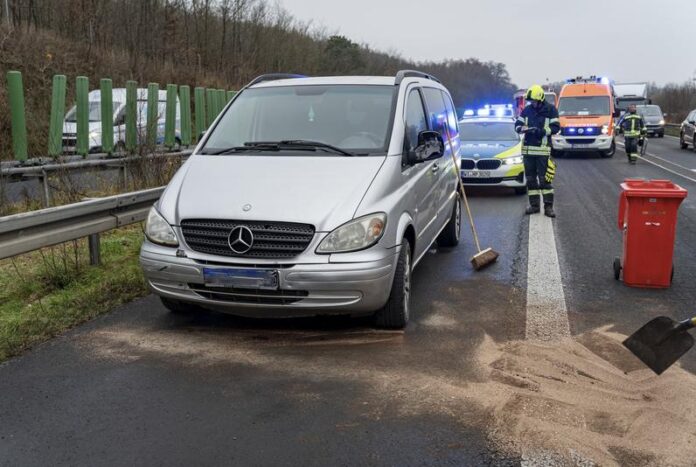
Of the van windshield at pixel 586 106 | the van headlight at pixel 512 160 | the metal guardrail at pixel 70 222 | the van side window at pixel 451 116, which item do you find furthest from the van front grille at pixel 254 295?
the van windshield at pixel 586 106

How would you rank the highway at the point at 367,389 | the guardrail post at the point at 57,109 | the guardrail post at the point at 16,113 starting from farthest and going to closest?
the guardrail post at the point at 57,109 → the guardrail post at the point at 16,113 → the highway at the point at 367,389

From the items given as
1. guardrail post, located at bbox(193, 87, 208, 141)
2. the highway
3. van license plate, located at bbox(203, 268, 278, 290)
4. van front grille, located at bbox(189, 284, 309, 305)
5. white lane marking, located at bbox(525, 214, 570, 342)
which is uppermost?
guardrail post, located at bbox(193, 87, 208, 141)

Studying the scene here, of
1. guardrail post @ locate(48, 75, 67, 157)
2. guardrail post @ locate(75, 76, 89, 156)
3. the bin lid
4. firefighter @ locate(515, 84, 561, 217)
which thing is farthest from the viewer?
guardrail post @ locate(75, 76, 89, 156)

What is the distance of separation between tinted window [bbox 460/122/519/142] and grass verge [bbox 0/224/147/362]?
848 cm

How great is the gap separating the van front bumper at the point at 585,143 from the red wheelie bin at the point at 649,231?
647 inches

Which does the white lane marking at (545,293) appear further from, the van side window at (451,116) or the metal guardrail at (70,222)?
the metal guardrail at (70,222)

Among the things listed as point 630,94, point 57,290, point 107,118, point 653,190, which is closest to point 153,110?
point 107,118

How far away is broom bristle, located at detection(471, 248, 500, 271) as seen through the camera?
22.2 feet

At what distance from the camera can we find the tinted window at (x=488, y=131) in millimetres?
13508

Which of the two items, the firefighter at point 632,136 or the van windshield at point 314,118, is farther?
the firefighter at point 632,136

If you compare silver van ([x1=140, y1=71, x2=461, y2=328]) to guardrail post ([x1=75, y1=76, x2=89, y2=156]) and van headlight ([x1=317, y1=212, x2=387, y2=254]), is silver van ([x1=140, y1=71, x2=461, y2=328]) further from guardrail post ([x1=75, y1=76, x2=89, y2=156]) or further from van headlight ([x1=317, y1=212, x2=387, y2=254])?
guardrail post ([x1=75, y1=76, x2=89, y2=156])

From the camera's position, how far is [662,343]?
4055 mm

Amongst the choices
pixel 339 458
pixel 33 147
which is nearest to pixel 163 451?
pixel 339 458

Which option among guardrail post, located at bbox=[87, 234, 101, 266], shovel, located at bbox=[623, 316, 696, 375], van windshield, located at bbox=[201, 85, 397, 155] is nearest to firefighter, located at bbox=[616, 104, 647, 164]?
van windshield, located at bbox=[201, 85, 397, 155]
